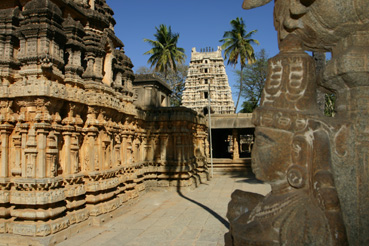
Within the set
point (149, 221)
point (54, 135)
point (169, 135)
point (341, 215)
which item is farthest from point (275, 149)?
point (169, 135)

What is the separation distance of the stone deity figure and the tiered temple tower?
3083 cm

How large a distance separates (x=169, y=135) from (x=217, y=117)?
731 cm

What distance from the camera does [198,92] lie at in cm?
3531

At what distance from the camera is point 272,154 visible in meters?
2.51

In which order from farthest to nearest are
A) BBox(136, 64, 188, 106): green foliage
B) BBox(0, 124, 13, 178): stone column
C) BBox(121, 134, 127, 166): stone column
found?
1. BBox(136, 64, 188, 106): green foliage
2. BBox(121, 134, 127, 166): stone column
3. BBox(0, 124, 13, 178): stone column

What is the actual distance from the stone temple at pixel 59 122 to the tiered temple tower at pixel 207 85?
999 inches

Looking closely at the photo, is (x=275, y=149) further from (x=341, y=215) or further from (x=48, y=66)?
(x=48, y=66)

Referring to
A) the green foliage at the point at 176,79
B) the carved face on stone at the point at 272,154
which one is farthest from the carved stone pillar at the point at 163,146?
the green foliage at the point at 176,79

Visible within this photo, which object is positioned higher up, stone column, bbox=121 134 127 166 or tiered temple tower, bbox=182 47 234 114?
tiered temple tower, bbox=182 47 234 114

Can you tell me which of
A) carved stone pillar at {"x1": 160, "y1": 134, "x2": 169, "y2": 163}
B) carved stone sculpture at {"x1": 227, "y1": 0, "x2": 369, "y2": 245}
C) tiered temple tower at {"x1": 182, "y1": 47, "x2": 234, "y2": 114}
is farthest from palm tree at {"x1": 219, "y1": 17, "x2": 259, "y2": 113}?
carved stone sculpture at {"x1": 227, "y1": 0, "x2": 369, "y2": 245}

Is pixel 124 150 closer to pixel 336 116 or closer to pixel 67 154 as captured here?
pixel 67 154

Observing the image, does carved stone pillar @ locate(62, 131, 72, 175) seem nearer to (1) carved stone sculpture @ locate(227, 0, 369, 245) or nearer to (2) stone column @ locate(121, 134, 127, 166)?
(2) stone column @ locate(121, 134, 127, 166)

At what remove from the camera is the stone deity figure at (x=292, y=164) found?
2.21 metres

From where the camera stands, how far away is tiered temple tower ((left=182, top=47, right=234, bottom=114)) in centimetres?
3478
